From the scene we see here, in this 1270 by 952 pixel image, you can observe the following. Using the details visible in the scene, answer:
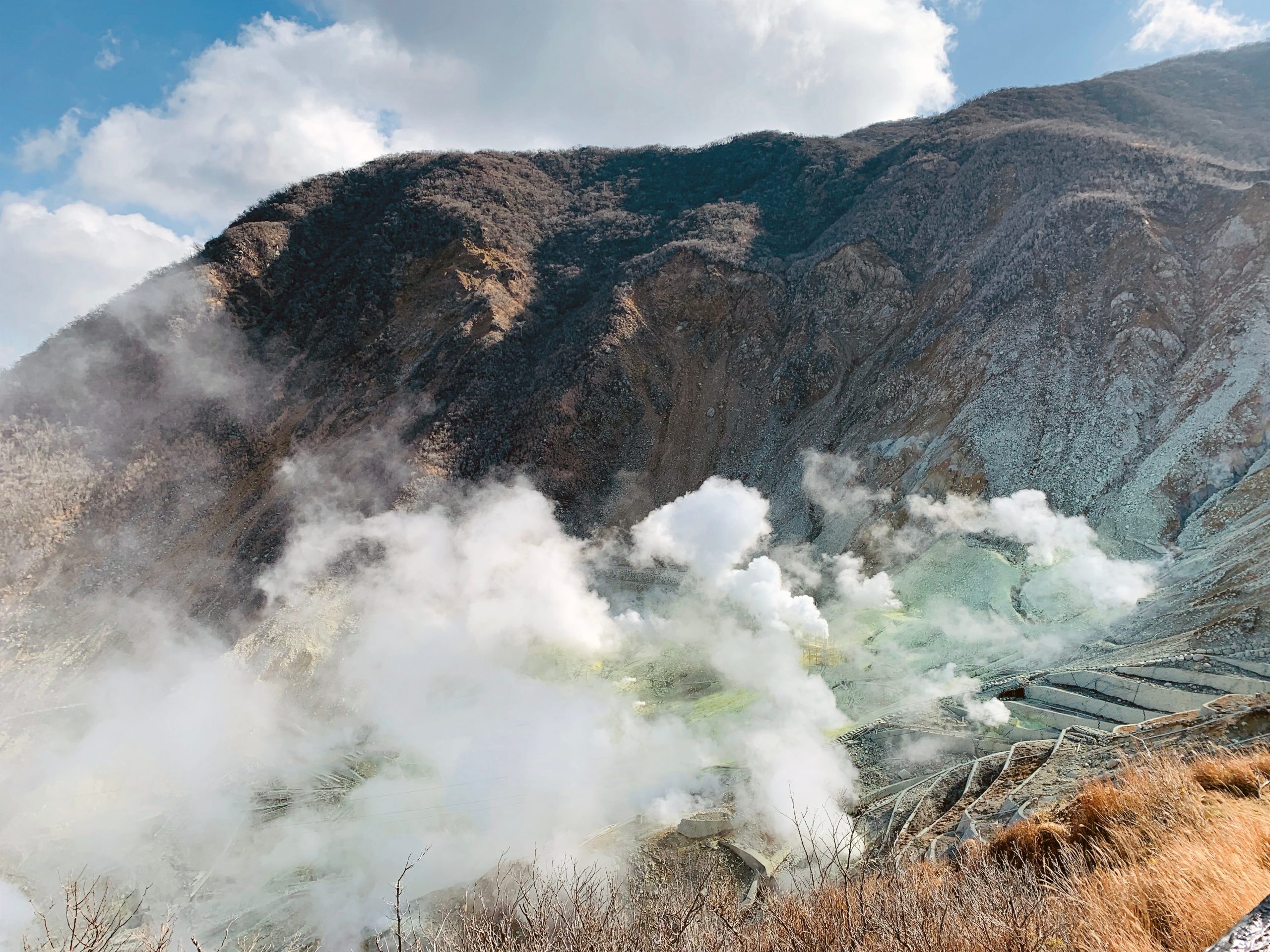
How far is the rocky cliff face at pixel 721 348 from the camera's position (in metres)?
18.7

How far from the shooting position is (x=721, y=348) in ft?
105

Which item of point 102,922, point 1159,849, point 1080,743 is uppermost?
point 1159,849

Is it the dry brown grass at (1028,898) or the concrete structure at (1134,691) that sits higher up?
the dry brown grass at (1028,898)

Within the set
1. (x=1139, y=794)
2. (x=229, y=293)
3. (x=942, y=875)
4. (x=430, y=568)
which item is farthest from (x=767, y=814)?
(x=229, y=293)

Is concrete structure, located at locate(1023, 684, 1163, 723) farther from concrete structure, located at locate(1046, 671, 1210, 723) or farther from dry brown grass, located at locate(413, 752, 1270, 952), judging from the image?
dry brown grass, located at locate(413, 752, 1270, 952)

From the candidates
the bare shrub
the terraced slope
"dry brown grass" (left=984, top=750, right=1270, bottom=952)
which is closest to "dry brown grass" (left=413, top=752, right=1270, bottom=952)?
"dry brown grass" (left=984, top=750, right=1270, bottom=952)

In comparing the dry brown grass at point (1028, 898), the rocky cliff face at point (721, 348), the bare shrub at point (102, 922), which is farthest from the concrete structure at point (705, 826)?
the rocky cliff face at point (721, 348)

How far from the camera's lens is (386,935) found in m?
8.65

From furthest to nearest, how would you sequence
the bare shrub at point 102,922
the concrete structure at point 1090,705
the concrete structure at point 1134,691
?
the concrete structure at point 1090,705 < the concrete structure at point 1134,691 < the bare shrub at point 102,922

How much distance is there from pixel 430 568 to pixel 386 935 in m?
14.7

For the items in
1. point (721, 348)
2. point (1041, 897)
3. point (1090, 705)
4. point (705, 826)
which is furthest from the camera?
point (721, 348)

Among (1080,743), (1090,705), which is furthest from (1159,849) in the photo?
(1090,705)

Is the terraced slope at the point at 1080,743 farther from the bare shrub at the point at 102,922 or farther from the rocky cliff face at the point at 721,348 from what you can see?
the bare shrub at the point at 102,922

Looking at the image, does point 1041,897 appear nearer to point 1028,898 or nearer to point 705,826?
point 1028,898
